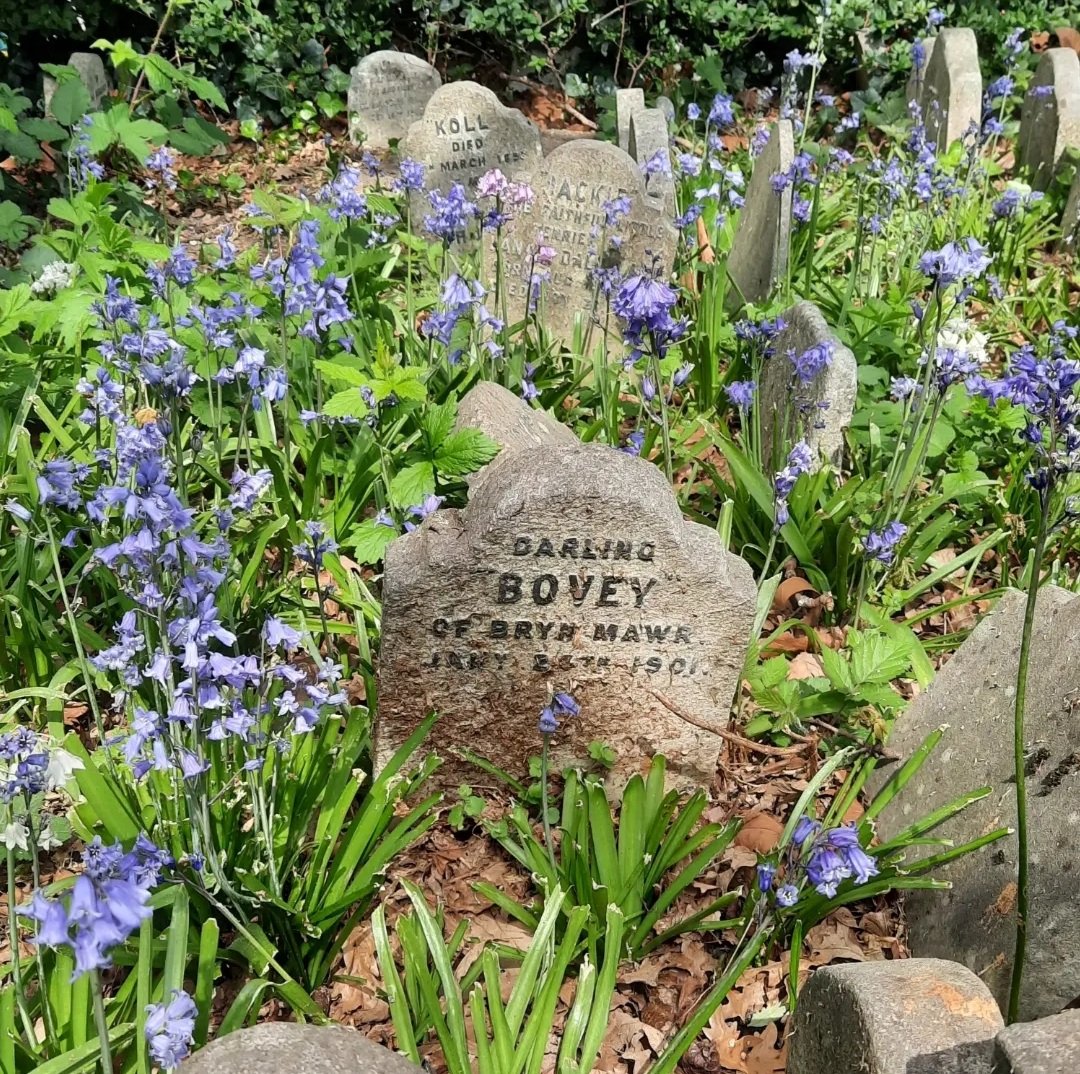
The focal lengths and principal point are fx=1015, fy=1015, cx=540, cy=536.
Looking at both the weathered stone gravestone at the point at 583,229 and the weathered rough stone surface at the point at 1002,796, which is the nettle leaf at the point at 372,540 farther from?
the weathered stone gravestone at the point at 583,229

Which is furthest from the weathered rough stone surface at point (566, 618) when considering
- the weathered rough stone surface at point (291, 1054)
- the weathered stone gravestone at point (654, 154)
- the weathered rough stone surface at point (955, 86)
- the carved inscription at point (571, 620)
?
the weathered rough stone surface at point (955, 86)

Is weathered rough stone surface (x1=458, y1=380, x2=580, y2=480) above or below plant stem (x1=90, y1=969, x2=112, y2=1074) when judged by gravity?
above

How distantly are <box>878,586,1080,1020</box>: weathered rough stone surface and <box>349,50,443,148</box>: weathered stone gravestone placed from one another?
543 centimetres

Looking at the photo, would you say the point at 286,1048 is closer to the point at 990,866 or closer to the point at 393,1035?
the point at 393,1035

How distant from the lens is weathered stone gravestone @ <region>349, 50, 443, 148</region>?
660 centimetres

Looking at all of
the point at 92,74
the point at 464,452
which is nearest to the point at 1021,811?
the point at 464,452

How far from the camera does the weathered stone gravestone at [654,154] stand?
478cm

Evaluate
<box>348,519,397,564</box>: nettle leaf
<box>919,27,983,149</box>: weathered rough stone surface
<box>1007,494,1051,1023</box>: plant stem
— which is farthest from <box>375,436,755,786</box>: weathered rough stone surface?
<box>919,27,983,149</box>: weathered rough stone surface

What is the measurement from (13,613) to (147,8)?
569 centimetres

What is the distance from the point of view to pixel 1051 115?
580cm

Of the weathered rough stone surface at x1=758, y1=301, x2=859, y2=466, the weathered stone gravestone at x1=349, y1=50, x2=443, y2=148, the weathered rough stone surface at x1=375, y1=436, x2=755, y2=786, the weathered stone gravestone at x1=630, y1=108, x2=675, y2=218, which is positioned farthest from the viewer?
the weathered stone gravestone at x1=349, y1=50, x2=443, y2=148

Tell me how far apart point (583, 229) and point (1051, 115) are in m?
3.16

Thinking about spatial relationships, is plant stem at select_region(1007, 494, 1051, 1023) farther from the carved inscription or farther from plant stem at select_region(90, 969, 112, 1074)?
plant stem at select_region(90, 969, 112, 1074)

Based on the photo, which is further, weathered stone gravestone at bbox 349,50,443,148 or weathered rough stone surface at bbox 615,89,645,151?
weathered stone gravestone at bbox 349,50,443,148
